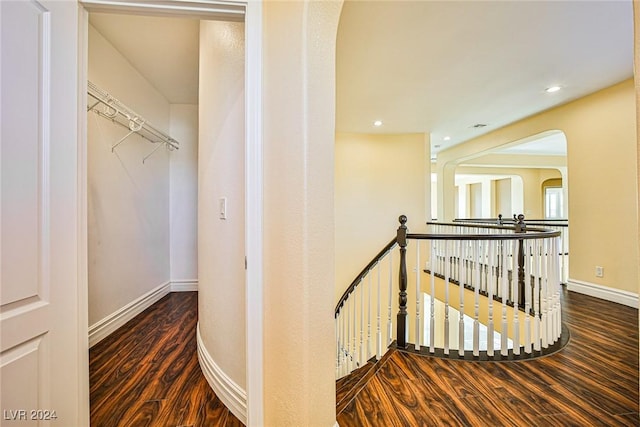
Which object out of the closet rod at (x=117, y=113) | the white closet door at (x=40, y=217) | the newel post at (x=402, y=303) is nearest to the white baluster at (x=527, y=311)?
the newel post at (x=402, y=303)

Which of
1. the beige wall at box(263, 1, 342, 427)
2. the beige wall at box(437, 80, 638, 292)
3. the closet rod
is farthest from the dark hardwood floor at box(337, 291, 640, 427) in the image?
the closet rod

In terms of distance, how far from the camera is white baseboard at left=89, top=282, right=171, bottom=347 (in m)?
2.41

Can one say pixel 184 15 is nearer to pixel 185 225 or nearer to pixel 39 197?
pixel 39 197

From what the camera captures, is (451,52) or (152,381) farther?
(451,52)

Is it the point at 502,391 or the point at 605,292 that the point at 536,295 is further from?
the point at 605,292

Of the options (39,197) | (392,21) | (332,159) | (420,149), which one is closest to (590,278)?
(420,149)

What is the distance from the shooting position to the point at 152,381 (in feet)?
6.16

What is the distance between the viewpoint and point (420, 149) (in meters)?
5.74

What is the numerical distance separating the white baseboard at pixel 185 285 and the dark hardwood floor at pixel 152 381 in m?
1.12

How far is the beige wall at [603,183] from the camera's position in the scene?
11.1 ft

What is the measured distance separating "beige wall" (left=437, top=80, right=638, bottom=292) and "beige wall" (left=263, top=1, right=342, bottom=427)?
405 cm

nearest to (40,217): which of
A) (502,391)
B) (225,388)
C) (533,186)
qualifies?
(225,388)

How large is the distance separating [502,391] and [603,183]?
3380mm

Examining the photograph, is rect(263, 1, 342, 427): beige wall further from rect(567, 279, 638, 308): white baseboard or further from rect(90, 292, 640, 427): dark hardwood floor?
rect(567, 279, 638, 308): white baseboard
